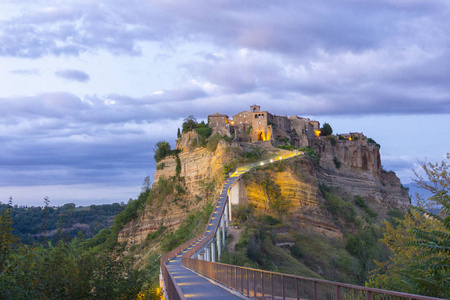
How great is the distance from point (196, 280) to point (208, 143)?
44.2 metres

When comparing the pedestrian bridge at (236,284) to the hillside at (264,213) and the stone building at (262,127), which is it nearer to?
the hillside at (264,213)

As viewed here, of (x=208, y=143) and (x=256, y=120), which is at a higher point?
(x=256, y=120)

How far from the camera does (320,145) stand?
293 feet

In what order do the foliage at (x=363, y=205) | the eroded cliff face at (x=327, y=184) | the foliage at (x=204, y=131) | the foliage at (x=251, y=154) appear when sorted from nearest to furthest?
the eroded cliff face at (x=327, y=184), the foliage at (x=251, y=154), the foliage at (x=204, y=131), the foliage at (x=363, y=205)

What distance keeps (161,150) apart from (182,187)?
9.56 meters

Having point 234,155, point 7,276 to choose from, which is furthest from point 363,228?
point 7,276

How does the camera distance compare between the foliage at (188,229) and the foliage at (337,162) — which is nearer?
the foliage at (188,229)

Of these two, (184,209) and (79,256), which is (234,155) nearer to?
(184,209)

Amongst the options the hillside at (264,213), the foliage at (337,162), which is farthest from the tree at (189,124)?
the foliage at (337,162)

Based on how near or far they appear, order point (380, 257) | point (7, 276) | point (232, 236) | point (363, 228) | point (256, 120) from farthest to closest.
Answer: point (256, 120) < point (363, 228) < point (380, 257) < point (232, 236) < point (7, 276)

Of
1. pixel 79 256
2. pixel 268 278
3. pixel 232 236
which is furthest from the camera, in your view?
pixel 232 236

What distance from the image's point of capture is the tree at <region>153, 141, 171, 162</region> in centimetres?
7694

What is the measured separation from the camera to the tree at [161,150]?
76938mm

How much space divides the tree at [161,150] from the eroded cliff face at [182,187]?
1.10m
